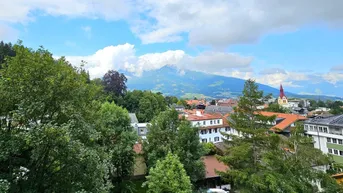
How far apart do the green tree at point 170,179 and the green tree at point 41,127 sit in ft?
23.6

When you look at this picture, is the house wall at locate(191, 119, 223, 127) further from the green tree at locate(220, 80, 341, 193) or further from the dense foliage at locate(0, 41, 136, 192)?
the dense foliage at locate(0, 41, 136, 192)

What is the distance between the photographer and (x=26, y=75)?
32.4ft

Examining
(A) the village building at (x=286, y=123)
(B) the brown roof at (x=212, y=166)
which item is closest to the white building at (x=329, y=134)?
(A) the village building at (x=286, y=123)

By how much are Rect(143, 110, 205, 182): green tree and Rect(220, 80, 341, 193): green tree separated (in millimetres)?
3794

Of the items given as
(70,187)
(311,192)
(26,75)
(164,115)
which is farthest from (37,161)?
(164,115)

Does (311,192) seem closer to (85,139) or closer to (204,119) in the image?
(85,139)

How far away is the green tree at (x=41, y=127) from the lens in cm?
907

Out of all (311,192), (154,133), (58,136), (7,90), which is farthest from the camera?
(154,133)

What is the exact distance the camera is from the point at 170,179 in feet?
56.9

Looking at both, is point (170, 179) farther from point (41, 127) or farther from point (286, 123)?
point (286, 123)

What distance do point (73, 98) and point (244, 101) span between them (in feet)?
42.5

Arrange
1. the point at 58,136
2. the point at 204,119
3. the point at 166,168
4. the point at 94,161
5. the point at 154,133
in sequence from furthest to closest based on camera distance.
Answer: the point at 204,119
the point at 154,133
the point at 166,168
the point at 94,161
the point at 58,136

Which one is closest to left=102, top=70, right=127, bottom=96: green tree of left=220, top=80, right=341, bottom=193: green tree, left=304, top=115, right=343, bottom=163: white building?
left=304, top=115, right=343, bottom=163: white building

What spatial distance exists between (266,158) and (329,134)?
26848 mm
